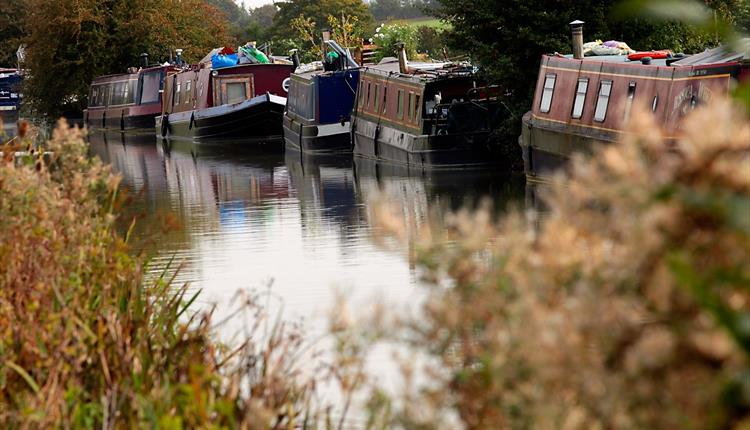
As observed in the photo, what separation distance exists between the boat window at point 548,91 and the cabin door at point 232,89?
19718 millimetres

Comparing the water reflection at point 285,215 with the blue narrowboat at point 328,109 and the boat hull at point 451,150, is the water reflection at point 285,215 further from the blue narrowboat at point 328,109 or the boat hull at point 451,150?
the blue narrowboat at point 328,109

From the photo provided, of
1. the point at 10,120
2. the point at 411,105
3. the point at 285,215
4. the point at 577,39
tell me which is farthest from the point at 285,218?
the point at 10,120

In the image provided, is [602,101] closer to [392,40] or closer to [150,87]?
[392,40]

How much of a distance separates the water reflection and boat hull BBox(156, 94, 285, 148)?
3925 millimetres

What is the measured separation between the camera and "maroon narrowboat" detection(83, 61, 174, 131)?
45.3 m

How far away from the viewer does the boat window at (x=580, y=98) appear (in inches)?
741

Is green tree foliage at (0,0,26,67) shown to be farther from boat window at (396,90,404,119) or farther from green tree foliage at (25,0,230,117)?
boat window at (396,90,404,119)

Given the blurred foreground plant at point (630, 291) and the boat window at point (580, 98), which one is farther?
the boat window at point (580, 98)

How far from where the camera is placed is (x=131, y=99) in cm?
4675

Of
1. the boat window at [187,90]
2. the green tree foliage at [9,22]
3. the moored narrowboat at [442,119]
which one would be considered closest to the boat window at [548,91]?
the moored narrowboat at [442,119]

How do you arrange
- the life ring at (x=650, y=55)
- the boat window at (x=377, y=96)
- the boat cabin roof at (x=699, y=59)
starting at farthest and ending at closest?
the boat window at (x=377, y=96), the life ring at (x=650, y=55), the boat cabin roof at (x=699, y=59)

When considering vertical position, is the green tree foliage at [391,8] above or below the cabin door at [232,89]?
below

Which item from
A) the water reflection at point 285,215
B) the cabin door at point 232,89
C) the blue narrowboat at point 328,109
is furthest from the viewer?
the cabin door at point 232,89

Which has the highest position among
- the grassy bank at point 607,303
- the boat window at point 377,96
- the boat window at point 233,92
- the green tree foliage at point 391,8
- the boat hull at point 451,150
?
the grassy bank at point 607,303
